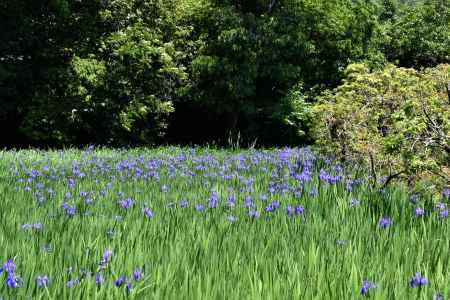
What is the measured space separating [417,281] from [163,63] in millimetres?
15408

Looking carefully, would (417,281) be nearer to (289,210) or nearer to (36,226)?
(289,210)

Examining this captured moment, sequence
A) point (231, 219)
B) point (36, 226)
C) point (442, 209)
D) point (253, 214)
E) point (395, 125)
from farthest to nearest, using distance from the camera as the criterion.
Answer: point (395, 125) < point (442, 209) < point (253, 214) < point (231, 219) < point (36, 226)

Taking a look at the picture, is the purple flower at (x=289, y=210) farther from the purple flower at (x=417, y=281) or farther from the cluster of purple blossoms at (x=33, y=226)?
the cluster of purple blossoms at (x=33, y=226)

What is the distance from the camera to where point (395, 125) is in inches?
239

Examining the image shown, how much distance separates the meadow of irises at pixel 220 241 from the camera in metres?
2.49

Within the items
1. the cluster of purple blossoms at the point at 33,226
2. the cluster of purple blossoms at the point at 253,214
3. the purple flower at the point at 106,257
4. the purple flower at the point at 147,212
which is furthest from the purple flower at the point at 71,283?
the cluster of purple blossoms at the point at 253,214

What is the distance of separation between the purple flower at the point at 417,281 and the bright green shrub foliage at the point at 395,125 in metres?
2.53

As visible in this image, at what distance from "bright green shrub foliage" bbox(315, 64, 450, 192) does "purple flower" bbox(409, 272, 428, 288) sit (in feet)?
8.31

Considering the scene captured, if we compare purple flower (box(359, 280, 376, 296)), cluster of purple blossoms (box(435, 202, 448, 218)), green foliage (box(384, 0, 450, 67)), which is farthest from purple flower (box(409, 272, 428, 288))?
green foliage (box(384, 0, 450, 67))

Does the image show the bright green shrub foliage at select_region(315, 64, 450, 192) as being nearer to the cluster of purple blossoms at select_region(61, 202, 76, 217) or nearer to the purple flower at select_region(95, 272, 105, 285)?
the cluster of purple blossoms at select_region(61, 202, 76, 217)

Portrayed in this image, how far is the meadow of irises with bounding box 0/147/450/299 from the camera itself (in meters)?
2.49

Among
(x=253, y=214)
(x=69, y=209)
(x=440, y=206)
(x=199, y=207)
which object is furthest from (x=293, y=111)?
(x=69, y=209)

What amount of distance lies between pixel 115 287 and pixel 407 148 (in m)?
3.86

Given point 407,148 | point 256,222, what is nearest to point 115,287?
point 256,222
